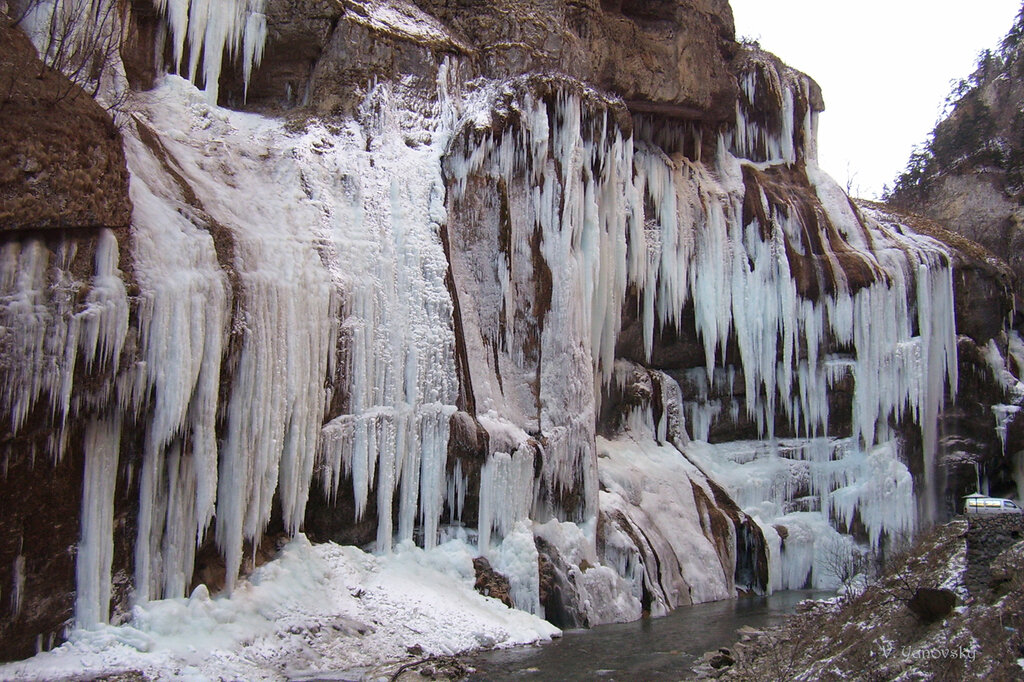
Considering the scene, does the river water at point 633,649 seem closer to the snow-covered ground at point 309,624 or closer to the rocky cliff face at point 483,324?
the snow-covered ground at point 309,624

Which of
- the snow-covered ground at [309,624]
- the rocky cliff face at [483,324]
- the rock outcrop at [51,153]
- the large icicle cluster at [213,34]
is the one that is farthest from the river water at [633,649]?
the large icicle cluster at [213,34]

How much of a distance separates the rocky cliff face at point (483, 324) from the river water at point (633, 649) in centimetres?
100

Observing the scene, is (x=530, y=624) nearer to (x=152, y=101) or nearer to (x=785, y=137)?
(x=152, y=101)

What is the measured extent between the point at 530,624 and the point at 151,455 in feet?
22.1

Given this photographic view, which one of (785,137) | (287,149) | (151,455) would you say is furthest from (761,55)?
(151,455)

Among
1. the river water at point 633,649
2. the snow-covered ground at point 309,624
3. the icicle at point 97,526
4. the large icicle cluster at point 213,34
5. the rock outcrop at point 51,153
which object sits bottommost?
the river water at point 633,649

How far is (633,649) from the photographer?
48.5 feet

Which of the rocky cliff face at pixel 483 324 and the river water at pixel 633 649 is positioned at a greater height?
the rocky cliff face at pixel 483 324

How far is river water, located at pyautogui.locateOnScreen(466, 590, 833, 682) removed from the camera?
1266cm

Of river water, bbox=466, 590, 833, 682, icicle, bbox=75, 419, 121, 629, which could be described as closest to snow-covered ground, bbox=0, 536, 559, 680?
icicle, bbox=75, 419, 121, 629

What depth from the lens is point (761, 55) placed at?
92.6ft

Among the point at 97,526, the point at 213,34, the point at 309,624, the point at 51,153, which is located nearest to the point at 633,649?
the point at 309,624

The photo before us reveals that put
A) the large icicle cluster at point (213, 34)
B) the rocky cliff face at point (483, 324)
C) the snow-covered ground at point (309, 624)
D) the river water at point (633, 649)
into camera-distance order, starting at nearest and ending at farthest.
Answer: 1. the snow-covered ground at point (309, 624)
2. the rocky cliff face at point (483, 324)
3. the river water at point (633, 649)
4. the large icicle cluster at point (213, 34)

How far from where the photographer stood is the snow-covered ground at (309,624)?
1103cm
